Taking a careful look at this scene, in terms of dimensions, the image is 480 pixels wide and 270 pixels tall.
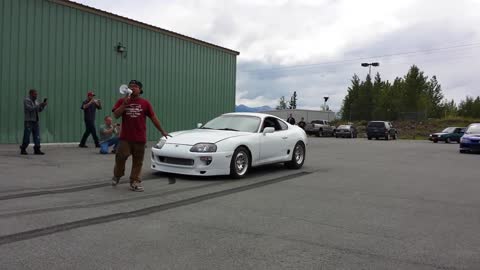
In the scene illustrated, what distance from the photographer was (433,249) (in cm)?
424

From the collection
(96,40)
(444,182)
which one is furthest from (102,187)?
(96,40)

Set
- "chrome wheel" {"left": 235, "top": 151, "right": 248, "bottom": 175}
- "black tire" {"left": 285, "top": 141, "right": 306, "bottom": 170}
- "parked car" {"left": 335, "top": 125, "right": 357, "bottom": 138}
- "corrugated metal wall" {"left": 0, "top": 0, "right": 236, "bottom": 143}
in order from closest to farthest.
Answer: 1. "chrome wheel" {"left": 235, "top": 151, "right": 248, "bottom": 175}
2. "black tire" {"left": 285, "top": 141, "right": 306, "bottom": 170}
3. "corrugated metal wall" {"left": 0, "top": 0, "right": 236, "bottom": 143}
4. "parked car" {"left": 335, "top": 125, "right": 357, "bottom": 138}

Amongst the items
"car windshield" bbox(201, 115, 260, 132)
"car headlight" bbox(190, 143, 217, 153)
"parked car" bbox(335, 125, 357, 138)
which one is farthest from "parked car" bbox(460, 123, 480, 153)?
"parked car" bbox(335, 125, 357, 138)

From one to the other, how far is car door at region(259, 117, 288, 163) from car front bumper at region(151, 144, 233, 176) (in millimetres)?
1247

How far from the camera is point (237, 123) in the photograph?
9602 mm

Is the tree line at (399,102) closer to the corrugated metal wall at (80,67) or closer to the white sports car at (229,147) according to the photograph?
the corrugated metal wall at (80,67)

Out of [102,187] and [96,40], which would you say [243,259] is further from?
[96,40]

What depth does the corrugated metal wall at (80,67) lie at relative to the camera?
13.5 meters

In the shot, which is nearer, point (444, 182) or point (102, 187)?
point (102, 187)

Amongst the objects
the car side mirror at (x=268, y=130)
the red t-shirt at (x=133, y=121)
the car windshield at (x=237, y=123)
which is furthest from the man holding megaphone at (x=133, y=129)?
the car side mirror at (x=268, y=130)

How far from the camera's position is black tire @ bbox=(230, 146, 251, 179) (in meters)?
8.38

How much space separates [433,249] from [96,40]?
14382 millimetres

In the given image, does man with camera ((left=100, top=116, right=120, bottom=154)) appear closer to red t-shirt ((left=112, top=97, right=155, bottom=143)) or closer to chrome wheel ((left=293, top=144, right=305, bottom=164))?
chrome wheel ((left=293, top=144, right=305, bottom=164))

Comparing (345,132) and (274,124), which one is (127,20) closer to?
(274,124)
